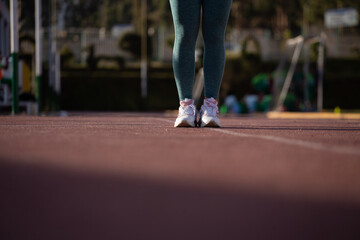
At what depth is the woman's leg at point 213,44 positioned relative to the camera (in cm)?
346

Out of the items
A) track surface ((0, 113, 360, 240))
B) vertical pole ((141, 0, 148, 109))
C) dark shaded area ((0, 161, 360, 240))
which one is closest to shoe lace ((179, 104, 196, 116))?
track surface ((0, 113, 360, 240))

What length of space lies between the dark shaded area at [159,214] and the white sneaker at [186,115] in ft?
6.80

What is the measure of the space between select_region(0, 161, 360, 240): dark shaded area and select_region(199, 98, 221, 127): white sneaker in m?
2.12

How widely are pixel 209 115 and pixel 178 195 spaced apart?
2249 millimetres

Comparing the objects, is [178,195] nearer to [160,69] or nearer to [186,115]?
[186,115]

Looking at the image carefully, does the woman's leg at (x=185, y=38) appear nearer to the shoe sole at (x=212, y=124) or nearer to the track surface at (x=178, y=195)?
the shoe sole at (x=212, y=124)

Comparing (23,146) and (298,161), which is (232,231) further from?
(23,146)

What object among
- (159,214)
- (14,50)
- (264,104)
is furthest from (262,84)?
(159,214)

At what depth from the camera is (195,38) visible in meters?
3.53

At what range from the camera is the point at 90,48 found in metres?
21.8

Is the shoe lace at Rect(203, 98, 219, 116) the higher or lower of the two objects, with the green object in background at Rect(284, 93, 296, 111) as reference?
higher

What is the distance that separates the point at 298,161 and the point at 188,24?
6.53 feet

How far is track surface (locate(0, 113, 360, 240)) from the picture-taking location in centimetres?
98

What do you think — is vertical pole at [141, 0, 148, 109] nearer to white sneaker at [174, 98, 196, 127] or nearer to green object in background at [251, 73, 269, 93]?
green object in background at [251, 73, 269, 93]
